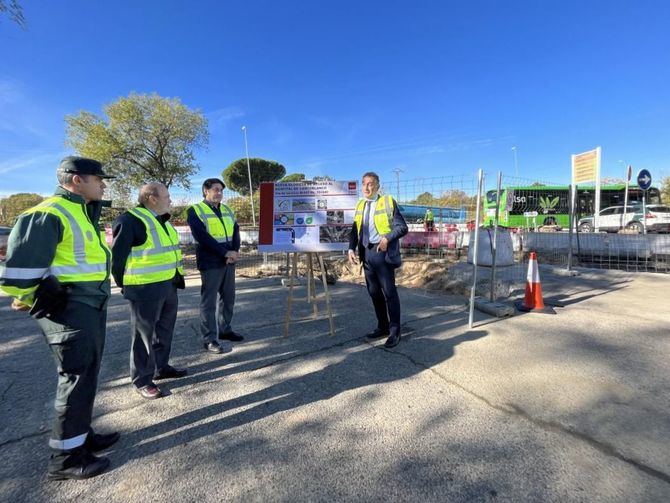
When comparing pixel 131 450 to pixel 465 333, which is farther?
pixel 465 333

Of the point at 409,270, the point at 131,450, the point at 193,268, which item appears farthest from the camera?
the point at 193,268

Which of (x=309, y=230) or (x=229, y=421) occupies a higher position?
(x=309, y=230)

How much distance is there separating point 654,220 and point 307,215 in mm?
21379

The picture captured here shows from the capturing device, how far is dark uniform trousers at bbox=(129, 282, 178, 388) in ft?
9.10

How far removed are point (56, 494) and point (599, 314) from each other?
6067mm

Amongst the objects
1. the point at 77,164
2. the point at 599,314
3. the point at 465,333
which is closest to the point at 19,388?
the point at 77,164

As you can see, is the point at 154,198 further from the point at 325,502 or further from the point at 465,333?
the point at 465,333

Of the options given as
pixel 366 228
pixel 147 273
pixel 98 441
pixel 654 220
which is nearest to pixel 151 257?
pixel 147 273

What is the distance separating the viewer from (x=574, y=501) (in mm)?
1773

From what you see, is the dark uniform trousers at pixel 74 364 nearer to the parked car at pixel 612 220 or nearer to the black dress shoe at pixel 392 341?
the black dress shoe at pixel 392 341

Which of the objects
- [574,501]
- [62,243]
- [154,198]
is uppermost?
[154,198]

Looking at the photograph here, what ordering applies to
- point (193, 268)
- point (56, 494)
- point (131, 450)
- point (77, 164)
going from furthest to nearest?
1. point (193, 268)
2. point (131, 450)
3. point (77, 164)
4. point (56, 494)

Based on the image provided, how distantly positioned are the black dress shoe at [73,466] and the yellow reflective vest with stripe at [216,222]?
2218 millimetres

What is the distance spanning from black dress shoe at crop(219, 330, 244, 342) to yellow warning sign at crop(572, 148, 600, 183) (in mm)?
15803
